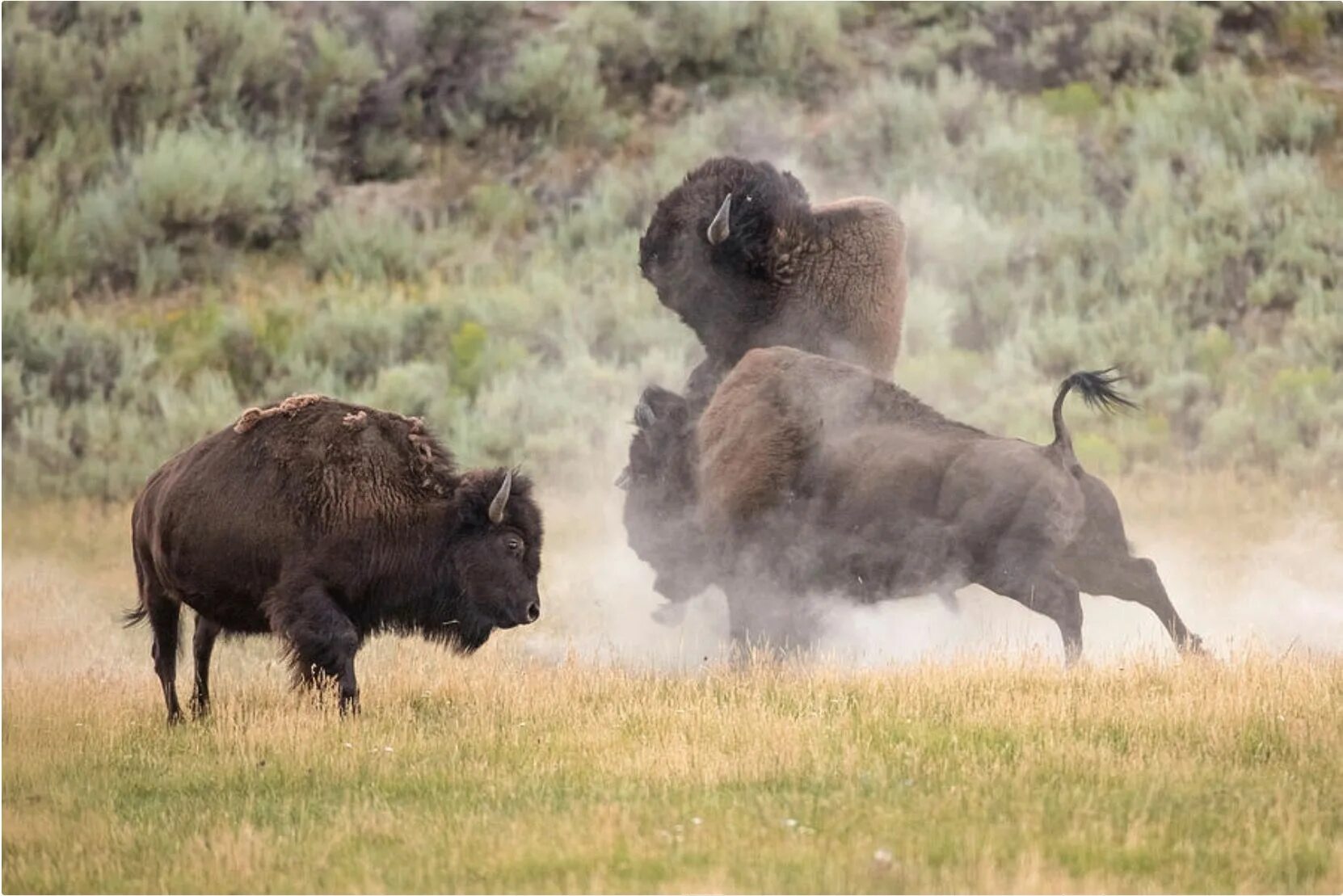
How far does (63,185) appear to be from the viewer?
21156mm

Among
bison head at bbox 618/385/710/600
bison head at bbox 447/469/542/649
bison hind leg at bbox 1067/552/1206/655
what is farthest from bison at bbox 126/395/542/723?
bison hind leg at bbox 1067/552/1206/655

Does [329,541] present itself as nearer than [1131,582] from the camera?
Yes

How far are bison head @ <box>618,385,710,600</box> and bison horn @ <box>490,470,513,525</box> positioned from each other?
1286 mm

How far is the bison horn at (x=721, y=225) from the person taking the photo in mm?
9375

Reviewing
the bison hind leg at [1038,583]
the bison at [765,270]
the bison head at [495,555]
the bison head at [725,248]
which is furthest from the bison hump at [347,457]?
the bison hind leg at [1038,583]

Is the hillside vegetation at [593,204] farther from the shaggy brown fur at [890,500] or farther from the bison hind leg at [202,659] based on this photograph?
the bison hind leg at [202,659]

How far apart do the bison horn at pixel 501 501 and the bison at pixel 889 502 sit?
3.55 ft

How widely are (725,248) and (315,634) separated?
10.5ft

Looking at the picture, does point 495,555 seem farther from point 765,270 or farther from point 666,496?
point 765,270

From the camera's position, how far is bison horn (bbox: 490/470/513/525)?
7641 millimetres

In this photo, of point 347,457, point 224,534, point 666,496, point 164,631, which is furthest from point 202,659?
point 666,496

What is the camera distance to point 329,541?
7.56 m

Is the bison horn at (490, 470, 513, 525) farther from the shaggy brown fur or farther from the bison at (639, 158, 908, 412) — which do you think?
the bison at (639, 158, 908, 412)

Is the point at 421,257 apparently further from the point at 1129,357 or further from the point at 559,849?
the point at 559,849
